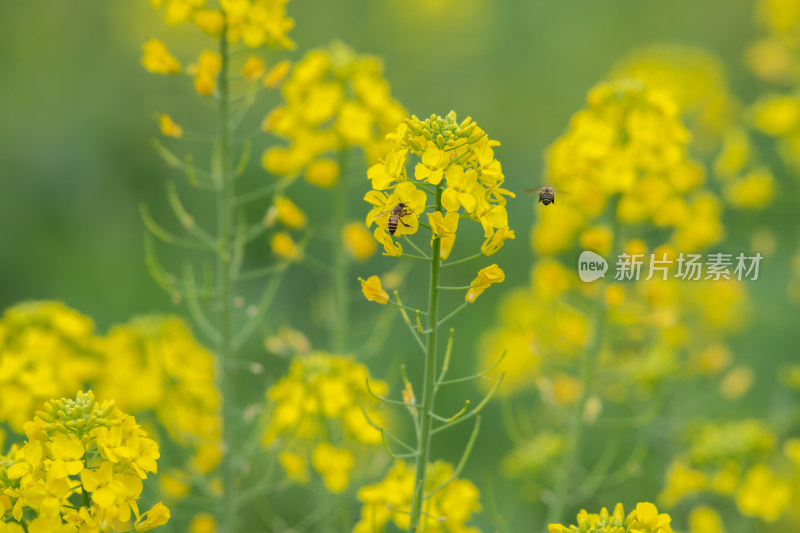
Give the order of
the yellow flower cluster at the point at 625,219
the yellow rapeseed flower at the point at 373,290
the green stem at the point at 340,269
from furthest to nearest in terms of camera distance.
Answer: the green stem at the point at 340,269 < the yellow flower cluster at the point at 625,219 < the yellow rapeseed flower at the point at 373,290

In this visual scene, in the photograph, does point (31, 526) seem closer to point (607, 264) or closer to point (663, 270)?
point (607, 264)

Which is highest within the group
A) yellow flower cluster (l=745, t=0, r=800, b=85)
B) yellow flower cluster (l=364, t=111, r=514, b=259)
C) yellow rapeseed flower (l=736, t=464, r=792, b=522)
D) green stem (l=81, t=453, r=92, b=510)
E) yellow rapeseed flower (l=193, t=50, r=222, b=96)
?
yellow flower cluster (l=745, t=0, r=800, b=85)

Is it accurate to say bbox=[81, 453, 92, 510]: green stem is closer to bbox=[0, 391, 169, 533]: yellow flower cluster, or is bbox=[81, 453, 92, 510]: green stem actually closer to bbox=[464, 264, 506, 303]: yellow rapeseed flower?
bbox=[0, 391, 169, 533]: yellow flower cluster

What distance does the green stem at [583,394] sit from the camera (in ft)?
9.73

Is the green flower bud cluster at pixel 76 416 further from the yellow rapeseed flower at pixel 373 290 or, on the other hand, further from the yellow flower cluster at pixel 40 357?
the yellow flower cluster at pixel 40 357

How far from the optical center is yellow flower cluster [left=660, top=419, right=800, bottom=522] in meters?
3.03

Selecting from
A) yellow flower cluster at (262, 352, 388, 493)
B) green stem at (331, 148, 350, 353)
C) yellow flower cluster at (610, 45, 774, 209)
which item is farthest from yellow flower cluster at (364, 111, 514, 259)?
yellow flower cluster at (610, 45, 774, 209)

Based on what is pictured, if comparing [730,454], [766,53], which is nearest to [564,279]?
[730,454]

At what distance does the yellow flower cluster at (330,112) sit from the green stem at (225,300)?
0.35 metres

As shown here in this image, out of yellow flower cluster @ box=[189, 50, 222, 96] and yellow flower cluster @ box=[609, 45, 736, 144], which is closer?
yellow flower cluster @ box=[189, 50, 222, 96]

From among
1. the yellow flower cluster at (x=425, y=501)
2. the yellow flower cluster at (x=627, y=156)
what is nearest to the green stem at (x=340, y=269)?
the yellow flower cluster at (x=627, y=156)

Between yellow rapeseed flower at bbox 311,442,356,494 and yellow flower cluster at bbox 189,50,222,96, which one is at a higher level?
yellow flower cluster at bbox 189,50,222,96

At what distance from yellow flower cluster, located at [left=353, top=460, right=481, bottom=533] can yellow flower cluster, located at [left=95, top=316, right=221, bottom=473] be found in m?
0.77

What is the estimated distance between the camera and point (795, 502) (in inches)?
128
